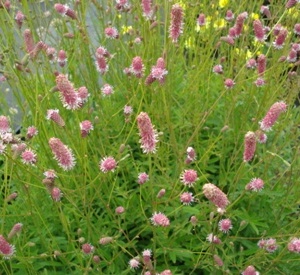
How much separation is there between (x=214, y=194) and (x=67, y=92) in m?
0.46

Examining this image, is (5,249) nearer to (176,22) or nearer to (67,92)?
(67,92)

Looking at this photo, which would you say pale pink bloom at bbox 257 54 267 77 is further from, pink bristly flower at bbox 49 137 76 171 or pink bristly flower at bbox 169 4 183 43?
pink bristly flower at bbox 49 137 76 171

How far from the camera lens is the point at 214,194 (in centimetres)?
121

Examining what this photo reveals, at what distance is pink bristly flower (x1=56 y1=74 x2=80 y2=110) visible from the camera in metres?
1.36

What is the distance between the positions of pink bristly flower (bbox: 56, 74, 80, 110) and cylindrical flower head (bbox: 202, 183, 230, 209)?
0.41 meters

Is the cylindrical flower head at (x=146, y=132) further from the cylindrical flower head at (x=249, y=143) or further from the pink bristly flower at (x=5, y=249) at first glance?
the pink bristly flower at (x=5, y=249)

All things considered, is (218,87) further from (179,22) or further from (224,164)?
(179,22)

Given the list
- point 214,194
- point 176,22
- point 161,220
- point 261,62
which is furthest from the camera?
point 261,62

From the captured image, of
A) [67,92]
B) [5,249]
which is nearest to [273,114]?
[67,92]

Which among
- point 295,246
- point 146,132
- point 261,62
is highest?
point 146,132

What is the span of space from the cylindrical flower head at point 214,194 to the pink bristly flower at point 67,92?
406mm

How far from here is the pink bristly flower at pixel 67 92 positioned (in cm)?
136

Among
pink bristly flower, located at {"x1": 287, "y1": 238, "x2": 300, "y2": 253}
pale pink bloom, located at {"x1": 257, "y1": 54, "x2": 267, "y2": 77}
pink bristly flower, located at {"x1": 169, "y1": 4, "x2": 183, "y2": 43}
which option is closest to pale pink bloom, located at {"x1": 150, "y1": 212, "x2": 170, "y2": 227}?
pink bristly flower, located at {"x1": 287, "y1": 238, "x2": 300, "y2": 253}

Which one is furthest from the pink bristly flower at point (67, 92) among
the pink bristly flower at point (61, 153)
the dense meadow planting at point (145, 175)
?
the pink bristly flower at point (61, 153)
